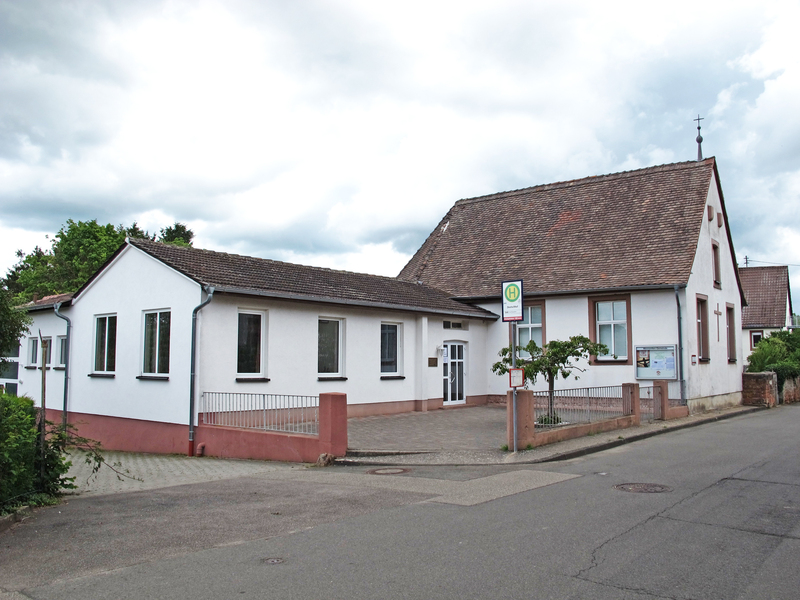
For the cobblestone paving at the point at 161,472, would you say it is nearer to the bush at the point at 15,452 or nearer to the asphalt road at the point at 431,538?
the asphalt road at the point at 431,538

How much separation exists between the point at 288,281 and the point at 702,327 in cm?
1404

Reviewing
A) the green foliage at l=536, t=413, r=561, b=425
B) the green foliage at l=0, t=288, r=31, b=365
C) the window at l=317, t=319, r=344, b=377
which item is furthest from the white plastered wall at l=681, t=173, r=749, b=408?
the green foliage at l=0, t=288, r=31, b=365

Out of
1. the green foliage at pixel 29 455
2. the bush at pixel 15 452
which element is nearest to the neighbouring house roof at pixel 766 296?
the green foliage at pixel 29 455

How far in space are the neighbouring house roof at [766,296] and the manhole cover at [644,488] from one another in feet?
143

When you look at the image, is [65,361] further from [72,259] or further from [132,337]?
[72,259]

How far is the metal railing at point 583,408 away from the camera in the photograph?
15.5 meters

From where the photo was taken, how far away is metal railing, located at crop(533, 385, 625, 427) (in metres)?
15.5

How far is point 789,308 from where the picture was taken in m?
52.8

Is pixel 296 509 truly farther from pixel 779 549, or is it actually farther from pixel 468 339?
pixel 468 339

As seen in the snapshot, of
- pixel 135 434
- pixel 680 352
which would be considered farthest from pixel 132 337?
pixel 680 352

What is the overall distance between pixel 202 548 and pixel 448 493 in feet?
11.8

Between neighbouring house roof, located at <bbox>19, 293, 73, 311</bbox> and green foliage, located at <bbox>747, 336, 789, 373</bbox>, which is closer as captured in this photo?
neighbouring house roof, located at <bbox>19, 293, 73, 311</bbox>

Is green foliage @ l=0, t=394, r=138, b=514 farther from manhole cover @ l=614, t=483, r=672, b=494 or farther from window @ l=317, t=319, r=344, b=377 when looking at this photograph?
window @ l=317, t=319, r=344, b=377

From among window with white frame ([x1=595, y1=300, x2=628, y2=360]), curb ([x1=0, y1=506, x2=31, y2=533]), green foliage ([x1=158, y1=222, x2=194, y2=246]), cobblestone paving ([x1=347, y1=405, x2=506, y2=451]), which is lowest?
curb ([x1=0, y1=506, x2=31, y2=533])
